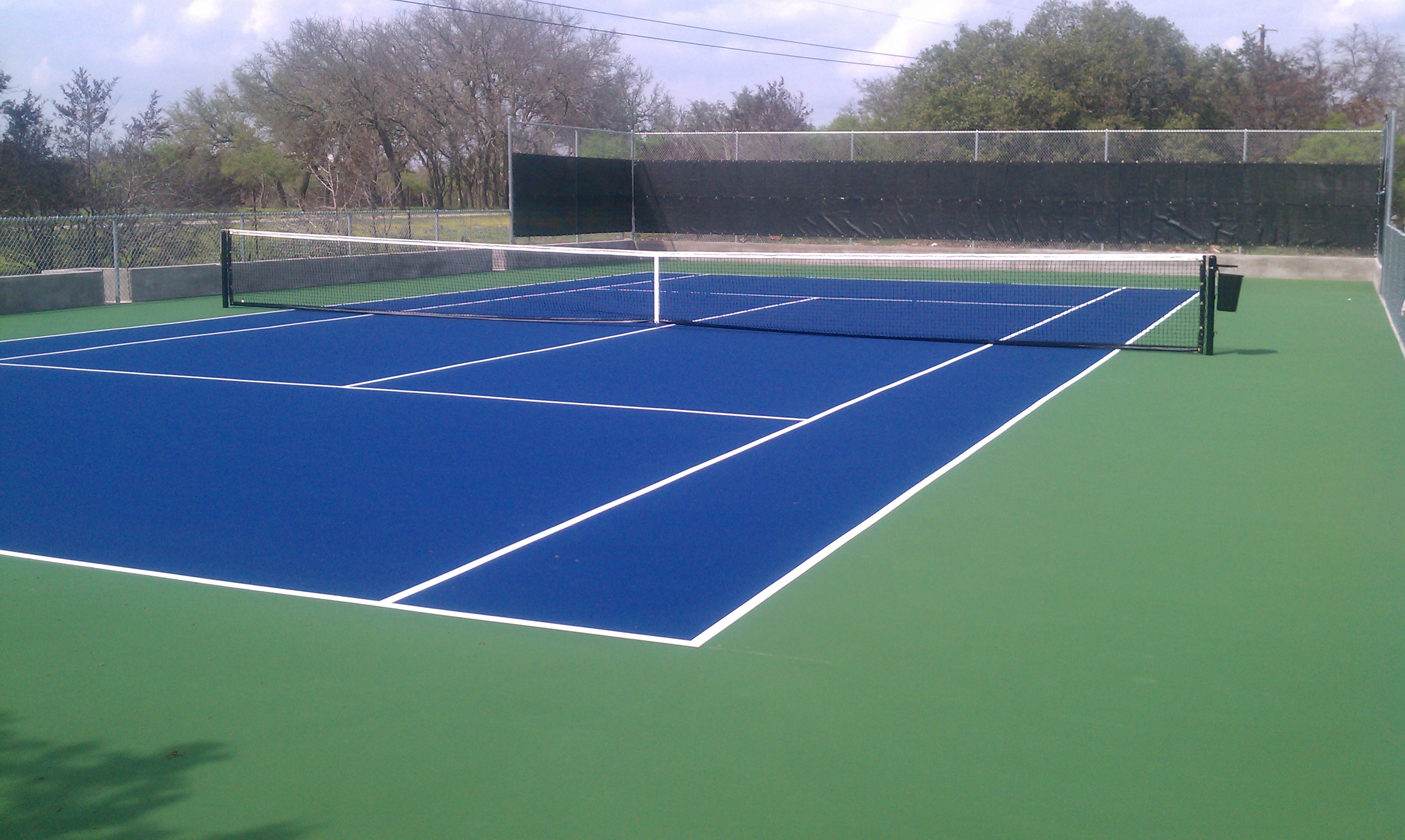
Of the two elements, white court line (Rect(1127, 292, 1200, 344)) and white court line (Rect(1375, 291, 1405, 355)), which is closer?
white court line (Rect(1375, 291, 1405, 355))

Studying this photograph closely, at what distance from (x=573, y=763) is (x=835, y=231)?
2890cm

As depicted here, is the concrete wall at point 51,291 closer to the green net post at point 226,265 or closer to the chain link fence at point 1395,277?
the green net post at point 226,265

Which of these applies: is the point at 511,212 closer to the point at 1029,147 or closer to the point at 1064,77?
the point at 1029,147

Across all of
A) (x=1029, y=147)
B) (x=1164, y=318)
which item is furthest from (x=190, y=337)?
(x=1029, y=147)

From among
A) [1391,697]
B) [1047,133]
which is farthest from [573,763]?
[1047,133]

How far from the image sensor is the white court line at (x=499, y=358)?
41.0 ft

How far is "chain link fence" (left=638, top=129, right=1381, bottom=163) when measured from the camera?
27.8 metres

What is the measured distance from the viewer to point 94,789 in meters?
A: 4.09

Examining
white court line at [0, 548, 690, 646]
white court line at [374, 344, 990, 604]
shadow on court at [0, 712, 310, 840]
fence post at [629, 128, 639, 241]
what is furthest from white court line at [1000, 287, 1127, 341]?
fence post at [629, 128, 639, 241]

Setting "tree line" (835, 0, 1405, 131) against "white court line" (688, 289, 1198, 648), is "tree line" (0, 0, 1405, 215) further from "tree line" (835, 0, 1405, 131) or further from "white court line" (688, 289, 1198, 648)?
"white court line" (688, 289, 1198, 648)

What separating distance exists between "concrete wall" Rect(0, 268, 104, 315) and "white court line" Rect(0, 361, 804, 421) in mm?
5781

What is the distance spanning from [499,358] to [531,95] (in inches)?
1679

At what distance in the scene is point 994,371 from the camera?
1333 cm

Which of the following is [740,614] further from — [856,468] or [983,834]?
[856,468]
